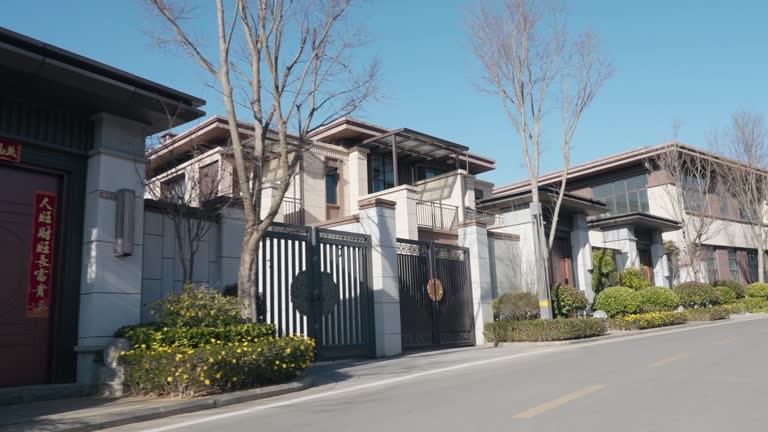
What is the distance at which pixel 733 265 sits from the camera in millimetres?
37250

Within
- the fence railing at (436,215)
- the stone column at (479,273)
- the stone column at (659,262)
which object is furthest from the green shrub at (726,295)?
the stone column at (479,273)

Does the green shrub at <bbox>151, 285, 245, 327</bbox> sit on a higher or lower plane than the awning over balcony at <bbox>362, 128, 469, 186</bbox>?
lower

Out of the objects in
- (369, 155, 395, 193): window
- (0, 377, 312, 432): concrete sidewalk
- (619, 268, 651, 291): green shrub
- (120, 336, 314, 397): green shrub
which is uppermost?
(369, 155, 395, 193): window

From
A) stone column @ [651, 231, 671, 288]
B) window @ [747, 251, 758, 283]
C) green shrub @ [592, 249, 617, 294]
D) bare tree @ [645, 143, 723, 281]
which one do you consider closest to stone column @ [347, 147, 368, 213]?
green shrub @ [592, 249, 617, 294]

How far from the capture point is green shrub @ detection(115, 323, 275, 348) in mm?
8695

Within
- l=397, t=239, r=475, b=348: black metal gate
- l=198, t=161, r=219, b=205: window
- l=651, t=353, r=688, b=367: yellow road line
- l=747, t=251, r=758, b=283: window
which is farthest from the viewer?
l=747, t=251, r=758, b=283: window

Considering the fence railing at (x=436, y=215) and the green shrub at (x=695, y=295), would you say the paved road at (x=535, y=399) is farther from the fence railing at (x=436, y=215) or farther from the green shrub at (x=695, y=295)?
the green shrub at (x=695, y=295)

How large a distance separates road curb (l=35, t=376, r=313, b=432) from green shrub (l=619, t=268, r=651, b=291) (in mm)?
19804

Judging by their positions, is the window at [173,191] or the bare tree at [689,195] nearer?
the window at [173,191]

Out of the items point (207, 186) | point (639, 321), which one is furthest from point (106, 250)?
point (639, 321)

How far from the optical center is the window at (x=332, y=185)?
83.7ft

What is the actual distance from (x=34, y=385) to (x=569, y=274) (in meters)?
19.5

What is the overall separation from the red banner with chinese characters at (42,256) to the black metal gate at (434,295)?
829 cm

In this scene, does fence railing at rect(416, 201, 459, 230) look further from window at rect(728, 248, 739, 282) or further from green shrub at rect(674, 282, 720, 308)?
window at rect(728, 248, 739, 282)
